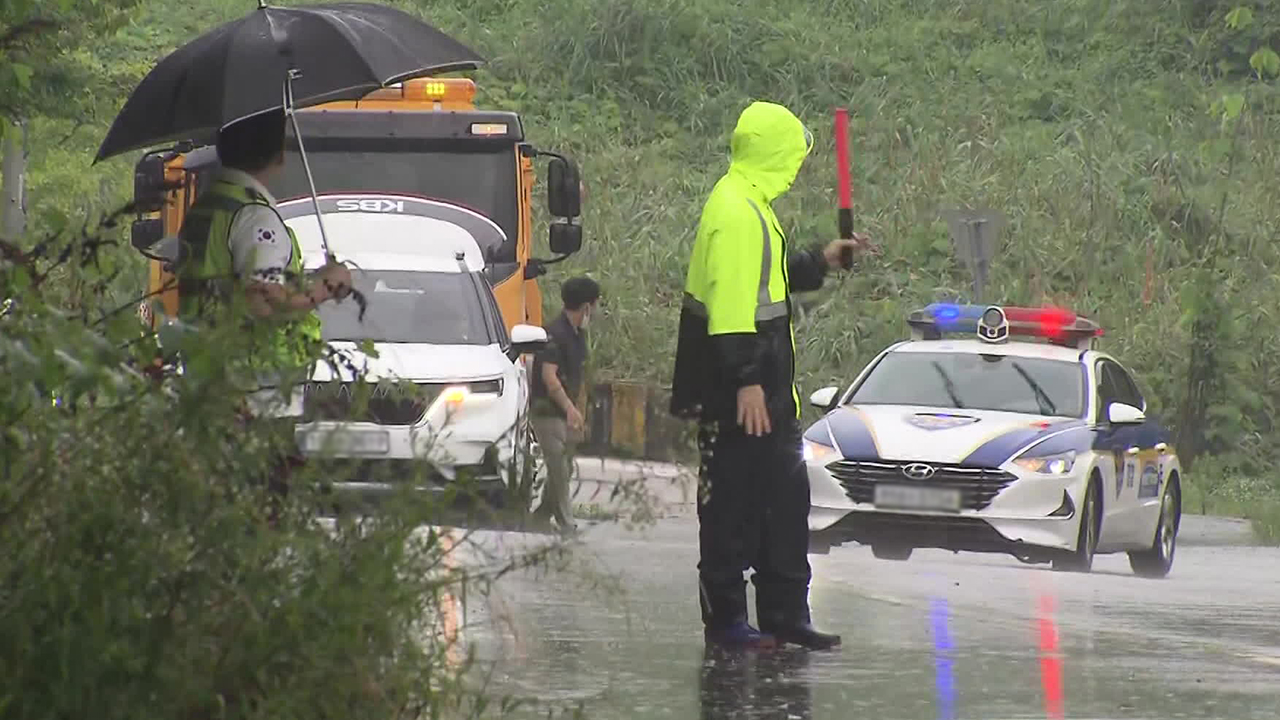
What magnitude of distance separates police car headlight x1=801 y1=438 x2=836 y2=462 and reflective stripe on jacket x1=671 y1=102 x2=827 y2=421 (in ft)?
21.2

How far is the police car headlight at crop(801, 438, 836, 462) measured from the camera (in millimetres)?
16531

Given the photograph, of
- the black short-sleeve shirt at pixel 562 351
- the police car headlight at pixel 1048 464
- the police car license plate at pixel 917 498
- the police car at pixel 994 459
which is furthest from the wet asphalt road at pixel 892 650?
the black short-sleeve shirt at pixel 562 351

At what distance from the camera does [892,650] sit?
1016cm

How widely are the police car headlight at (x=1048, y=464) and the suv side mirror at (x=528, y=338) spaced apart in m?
3.13

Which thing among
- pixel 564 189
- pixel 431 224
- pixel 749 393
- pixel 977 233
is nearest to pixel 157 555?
pixel 749 393

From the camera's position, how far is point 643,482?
6027 mm

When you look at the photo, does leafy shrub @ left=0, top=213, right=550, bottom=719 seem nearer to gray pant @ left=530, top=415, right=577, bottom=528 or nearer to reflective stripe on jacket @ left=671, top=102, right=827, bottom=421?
gray pant @ left=530, top=415, right=577, bottom=528

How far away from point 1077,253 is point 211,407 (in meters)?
29.2

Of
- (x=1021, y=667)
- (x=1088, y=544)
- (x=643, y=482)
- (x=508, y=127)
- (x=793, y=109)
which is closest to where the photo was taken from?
(x=643, y=482)

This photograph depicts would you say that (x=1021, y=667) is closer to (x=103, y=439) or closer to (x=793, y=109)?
(x=103, y=439)

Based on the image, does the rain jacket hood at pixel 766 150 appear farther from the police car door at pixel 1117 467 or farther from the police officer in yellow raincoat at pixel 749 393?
the police car door at pixel 1117 467

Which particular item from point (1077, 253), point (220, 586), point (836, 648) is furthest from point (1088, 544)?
point (1077, 253)

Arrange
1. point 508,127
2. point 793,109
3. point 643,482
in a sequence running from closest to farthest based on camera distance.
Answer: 1. point 643,482
2. point 508,127
3. point 793,109

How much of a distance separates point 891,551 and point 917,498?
691mm
